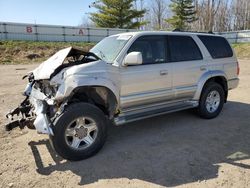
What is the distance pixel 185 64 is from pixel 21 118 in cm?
335


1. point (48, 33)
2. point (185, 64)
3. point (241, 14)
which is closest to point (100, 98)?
point (185, 64)

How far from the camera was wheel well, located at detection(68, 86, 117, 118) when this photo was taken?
15.0 feet

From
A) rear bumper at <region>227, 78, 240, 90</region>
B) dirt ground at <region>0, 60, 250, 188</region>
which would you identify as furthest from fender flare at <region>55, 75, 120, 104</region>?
rear bumper at <region>227, 78, 240, 90</region>

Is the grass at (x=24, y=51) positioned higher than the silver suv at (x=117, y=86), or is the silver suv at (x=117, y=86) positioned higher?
the grass at (x=24, y=51)

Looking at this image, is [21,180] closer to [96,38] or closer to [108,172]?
[108,172]

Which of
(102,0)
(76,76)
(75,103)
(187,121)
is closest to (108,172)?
(75,103)

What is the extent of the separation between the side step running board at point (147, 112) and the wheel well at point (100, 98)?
190 millimetres

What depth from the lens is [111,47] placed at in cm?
525

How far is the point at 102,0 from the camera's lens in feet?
119

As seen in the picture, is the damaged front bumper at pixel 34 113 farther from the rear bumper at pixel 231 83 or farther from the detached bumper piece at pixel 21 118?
the rear bumper at pixel 231 83

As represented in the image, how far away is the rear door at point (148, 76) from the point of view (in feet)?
15.8

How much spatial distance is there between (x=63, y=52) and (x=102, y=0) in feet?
110

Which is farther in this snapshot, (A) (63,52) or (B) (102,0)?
(B) (102,0)

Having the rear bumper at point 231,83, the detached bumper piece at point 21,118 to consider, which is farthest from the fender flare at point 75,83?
the rear bumper at point 231,83
